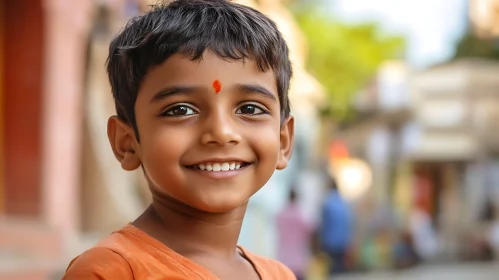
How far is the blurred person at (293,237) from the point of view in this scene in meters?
8.13

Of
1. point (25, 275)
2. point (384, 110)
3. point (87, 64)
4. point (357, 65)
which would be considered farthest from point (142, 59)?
point (357, 65)

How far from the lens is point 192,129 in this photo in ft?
6.15

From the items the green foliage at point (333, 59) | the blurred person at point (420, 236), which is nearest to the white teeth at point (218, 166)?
the blurred person at point (420, 236)

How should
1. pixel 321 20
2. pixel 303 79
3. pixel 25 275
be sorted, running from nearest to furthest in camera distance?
pixel 25 275 → pixel 303 79 → pixel 321 20

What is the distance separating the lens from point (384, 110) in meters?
27.7

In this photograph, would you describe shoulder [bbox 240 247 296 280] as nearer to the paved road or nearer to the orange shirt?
the orange shirt

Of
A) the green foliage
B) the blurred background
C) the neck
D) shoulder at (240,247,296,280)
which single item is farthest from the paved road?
the green foliage

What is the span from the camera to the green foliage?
3155cm

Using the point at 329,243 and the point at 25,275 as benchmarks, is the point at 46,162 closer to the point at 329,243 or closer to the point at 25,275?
the point at 25,275

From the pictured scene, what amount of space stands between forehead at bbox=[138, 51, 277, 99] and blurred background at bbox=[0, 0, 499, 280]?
0.61m

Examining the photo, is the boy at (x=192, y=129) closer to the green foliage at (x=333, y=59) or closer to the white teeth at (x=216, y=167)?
the white teeth at (x=216, y=167)

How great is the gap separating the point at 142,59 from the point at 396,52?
116 ft

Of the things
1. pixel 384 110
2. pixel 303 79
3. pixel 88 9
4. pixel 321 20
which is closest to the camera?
pixel 88 9

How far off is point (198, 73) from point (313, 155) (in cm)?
1511
